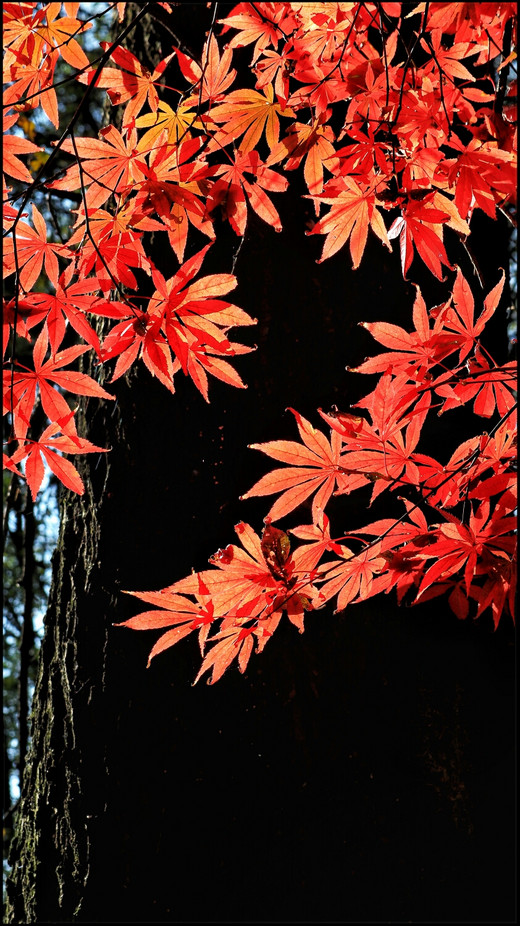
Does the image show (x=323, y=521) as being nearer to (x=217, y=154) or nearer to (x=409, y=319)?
(x=409, y=319)

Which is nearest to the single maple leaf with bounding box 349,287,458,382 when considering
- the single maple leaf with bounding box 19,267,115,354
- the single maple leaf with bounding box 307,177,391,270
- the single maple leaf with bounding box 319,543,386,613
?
the single maple leaf with bounding box 307,177,391,270

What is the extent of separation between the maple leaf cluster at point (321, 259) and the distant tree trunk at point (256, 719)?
111mm

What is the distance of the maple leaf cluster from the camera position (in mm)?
840

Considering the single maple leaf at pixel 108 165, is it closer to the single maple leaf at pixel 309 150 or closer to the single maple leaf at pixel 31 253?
the single maple leaf at pixel 31 253

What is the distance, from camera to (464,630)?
3.24 feet

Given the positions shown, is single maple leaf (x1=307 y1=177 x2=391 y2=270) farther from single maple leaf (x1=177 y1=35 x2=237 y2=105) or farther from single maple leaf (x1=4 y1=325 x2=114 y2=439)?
single maple leaf (x1=4 y1=325 x2=114 y2=439)

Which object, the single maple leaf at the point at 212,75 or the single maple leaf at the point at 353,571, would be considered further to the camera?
the single maple leaf at the point at 212,75

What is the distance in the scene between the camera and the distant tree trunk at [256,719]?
894 mm

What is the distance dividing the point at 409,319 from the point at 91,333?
51cm

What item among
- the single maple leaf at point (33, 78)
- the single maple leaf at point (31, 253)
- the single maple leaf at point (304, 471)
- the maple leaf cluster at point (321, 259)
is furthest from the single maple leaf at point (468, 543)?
the single maple leaf at point (33, 78)

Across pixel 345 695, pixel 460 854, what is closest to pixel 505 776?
pixel 460 854

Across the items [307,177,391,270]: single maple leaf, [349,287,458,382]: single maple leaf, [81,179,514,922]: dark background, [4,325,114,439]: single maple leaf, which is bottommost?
[81,179,514,922]: dark background

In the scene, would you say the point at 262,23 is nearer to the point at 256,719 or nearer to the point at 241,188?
the point at 241,188

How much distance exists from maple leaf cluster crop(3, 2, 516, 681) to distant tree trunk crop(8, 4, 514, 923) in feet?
0.36
